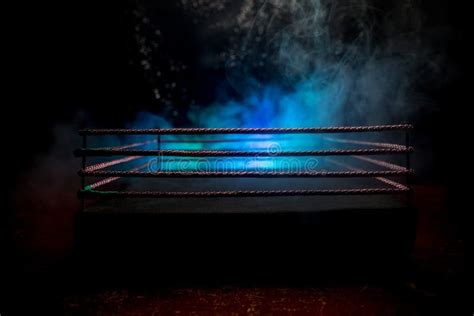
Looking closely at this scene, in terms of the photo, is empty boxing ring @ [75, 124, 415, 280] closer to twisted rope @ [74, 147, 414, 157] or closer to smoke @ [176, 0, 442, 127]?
twisted rope @ [74, 147, 414, 157]

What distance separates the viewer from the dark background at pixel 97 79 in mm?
7840

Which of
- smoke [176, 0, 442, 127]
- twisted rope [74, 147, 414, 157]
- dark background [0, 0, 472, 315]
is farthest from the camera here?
dark background [0, 0, 472, 315]

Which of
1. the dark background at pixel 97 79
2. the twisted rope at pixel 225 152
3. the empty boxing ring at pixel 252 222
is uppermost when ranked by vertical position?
the dark background at pixel 97 79

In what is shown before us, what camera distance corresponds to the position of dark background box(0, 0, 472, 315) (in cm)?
784

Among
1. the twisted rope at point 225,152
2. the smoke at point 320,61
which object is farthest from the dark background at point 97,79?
the twisted rope at point 225,152

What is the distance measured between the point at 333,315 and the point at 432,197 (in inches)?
188

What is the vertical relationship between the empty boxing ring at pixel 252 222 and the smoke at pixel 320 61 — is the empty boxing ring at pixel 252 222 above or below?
below

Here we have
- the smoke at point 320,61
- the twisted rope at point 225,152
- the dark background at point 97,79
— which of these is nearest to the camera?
the twisted rope at point 225,152

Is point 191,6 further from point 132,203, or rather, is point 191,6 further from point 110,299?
point 110,299

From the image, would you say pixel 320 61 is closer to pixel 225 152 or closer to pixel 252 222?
pixel 225 152

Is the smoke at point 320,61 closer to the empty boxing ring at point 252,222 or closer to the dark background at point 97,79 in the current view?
the dark background at point 97,79

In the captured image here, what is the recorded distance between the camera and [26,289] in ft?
9.05

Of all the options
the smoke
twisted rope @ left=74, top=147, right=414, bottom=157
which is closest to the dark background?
the smoke

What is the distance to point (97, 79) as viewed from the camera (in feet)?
27.1
